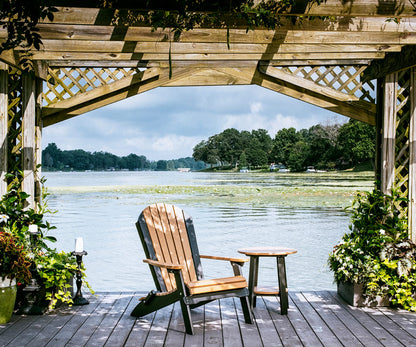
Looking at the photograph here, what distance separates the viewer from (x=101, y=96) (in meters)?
5.48

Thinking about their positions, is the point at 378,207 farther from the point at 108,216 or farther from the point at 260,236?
the point at 108,216

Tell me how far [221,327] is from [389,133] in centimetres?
234

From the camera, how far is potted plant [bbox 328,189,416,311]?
14.9 feet

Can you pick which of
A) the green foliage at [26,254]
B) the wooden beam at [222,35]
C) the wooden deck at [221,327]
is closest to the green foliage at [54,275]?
the green foliage at [26,254]

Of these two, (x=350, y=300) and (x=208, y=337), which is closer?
(x=208, y=337)

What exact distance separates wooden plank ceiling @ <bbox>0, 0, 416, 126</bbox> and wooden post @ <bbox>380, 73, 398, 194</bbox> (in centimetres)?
30

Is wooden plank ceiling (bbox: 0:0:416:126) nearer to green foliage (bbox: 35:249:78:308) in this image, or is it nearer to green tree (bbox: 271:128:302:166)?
green foliage (bbox: 35:249:78:308)

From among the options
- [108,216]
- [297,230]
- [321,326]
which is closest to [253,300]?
[321,326]

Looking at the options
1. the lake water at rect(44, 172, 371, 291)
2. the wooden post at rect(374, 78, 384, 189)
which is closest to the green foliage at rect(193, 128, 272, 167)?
the lake water at rect(44, 172, 371, 291)

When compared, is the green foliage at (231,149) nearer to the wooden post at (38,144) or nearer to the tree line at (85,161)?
the tree line at (85,161)

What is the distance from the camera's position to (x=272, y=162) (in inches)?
2514

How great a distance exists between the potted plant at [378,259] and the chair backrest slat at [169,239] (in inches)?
50.7

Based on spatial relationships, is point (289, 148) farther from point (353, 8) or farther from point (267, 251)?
point (353, 8)

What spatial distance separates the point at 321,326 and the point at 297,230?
8.40 m
